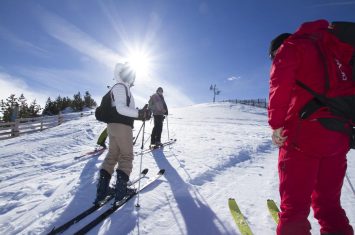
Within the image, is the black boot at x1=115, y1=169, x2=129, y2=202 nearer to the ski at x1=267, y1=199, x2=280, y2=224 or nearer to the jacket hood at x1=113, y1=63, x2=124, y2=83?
the jacket hood at x1=113, y1=63, x2=124, y2=83

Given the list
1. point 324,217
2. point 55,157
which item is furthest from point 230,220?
point 55,157

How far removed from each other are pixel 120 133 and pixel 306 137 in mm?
2767

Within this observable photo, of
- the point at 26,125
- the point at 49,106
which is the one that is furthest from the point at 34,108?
the point at 26,125

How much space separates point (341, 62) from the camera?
2168mm

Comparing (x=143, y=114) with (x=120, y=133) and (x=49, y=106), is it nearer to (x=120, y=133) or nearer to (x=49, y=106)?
(x=120, y=133)

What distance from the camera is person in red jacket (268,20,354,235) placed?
208 centimetres

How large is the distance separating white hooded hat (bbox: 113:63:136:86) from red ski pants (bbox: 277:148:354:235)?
280cm

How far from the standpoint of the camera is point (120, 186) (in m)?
4.05

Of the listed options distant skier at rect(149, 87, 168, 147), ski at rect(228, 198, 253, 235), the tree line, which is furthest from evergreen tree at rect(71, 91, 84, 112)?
ski at rect(228, 198, 253, 235)

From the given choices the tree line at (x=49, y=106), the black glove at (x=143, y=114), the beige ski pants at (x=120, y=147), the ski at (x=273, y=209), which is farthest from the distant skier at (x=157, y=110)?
the tree line at (x=49, y=106)

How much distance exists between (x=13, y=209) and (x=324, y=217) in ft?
13.7

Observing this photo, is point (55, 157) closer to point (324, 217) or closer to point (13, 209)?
point (13, 209)

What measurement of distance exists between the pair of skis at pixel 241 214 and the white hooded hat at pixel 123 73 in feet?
8.19

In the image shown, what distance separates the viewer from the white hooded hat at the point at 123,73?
4.22m
